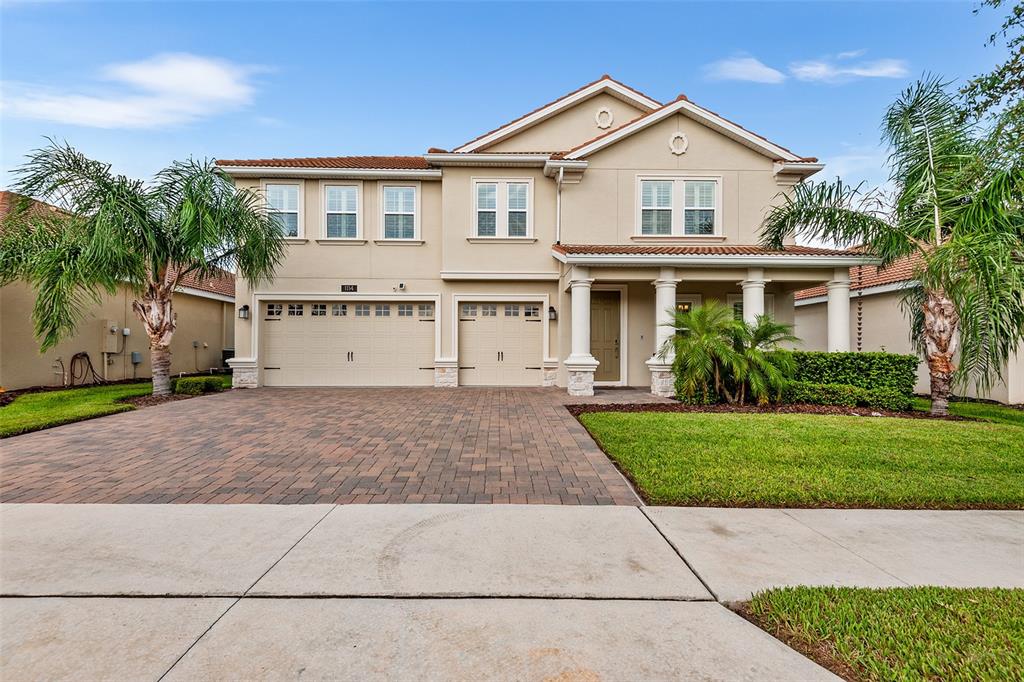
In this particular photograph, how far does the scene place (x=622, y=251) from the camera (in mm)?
11906

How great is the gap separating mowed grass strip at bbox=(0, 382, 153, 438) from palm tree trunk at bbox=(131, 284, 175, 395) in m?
0.82

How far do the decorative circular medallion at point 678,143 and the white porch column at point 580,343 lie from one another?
469 centimetres

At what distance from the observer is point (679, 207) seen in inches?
532

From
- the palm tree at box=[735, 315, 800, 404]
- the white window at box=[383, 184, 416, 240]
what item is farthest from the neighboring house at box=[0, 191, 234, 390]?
the palm tree at box=[735, 315, 800, 404]

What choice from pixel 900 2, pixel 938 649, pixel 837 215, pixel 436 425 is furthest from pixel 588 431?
pixel 900 2

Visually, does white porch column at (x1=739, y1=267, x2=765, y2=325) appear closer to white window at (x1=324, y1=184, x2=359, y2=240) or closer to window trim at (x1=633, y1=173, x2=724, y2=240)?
window trim at (x1=633, y1=173, x2=724, y2=240)

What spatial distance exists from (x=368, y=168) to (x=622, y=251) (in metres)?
7.59

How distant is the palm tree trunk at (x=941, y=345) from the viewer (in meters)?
9.42

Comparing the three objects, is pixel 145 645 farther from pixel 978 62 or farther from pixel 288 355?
pixel 978 62

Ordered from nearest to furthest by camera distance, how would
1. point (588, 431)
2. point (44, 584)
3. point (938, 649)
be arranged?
point (938, 649) → point (44, 584) → point (588, 431)

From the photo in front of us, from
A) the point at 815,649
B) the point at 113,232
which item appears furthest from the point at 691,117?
the point at 113,232

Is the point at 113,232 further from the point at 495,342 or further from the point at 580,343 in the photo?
the point at 580,343

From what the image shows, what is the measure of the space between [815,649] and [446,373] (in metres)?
11.9

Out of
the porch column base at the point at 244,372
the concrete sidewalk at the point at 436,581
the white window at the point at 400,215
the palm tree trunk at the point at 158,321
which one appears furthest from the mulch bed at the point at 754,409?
the palm tree trunk at the point at 158,321
